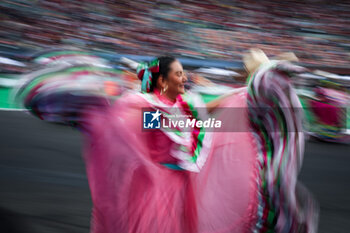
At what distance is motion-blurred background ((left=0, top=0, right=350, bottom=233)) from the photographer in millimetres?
2564

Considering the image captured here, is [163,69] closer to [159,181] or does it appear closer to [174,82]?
[174,82]

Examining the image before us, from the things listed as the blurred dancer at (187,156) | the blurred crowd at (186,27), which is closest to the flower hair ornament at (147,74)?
the blurred dancer at (187,156)

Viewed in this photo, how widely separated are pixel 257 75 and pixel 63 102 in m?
0.76

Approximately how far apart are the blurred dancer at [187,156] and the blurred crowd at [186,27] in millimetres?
661

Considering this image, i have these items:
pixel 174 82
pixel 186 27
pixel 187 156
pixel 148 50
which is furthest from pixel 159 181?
pixel 186 27

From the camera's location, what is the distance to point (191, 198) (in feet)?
6.19

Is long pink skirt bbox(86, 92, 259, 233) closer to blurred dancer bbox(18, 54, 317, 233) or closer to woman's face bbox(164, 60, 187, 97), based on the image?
blurred dancer bbox(18, 54, 317, 233)

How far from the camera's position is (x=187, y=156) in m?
1.82

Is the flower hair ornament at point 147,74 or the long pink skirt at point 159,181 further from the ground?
the flower hair ornament at point 147,74

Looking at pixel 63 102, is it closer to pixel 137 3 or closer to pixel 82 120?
pixel 82 120

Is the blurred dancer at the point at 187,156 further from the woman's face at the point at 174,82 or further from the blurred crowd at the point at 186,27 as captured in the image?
the blurred crowd at the point at 186,27

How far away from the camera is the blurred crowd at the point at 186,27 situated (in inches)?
103

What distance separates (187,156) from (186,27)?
4.20 feet

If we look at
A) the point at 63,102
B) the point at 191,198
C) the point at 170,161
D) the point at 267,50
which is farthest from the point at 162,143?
the point at 267,50
